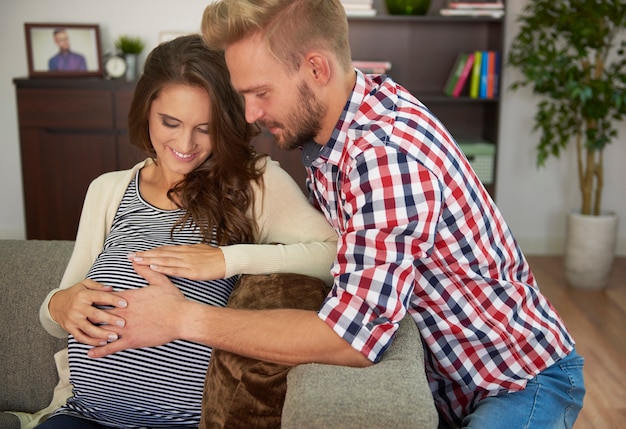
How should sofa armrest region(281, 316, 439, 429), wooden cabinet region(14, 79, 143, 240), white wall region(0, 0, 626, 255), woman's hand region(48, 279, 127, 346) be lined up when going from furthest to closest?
white wall region(0, 0, 626, 255)
wooden cabinet region(14, 79, 143, 240)
woman's hand region(48, 279, 127, 346)
sofa armrest region(281, 316, 439, 429)

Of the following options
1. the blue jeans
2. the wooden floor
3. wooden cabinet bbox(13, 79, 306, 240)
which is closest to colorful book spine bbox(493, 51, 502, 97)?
the wooden floor

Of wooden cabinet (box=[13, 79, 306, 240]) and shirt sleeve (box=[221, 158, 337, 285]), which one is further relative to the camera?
wooden cabinet (box=[13, 79, 306, 240])

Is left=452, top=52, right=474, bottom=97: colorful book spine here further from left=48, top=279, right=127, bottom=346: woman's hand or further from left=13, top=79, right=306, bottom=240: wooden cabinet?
left=48, top=279, right=127, bottom=346: woman's hand

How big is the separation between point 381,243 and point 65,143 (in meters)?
3.14

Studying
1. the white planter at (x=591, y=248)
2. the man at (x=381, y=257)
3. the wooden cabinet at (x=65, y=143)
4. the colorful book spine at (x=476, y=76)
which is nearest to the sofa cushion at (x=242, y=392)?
the man at (x=381, y=257)

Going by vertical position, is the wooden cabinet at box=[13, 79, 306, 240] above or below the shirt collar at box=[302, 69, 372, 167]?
below

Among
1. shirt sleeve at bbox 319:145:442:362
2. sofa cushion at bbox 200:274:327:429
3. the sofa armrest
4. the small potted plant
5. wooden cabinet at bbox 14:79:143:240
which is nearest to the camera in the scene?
the sofa armrest

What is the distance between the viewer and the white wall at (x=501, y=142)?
4.26 meters

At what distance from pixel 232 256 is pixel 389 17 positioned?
267cm

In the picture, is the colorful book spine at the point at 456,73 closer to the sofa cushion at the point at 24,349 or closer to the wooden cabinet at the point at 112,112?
the wooden cabinet at the point at 112,112

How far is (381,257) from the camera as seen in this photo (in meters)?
1.32

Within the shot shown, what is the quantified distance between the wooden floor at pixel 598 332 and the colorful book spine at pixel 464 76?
1.01 m

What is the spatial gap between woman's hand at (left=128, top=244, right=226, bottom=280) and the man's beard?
0.96 ft

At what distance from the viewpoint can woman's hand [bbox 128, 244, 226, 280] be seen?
5.23ft
